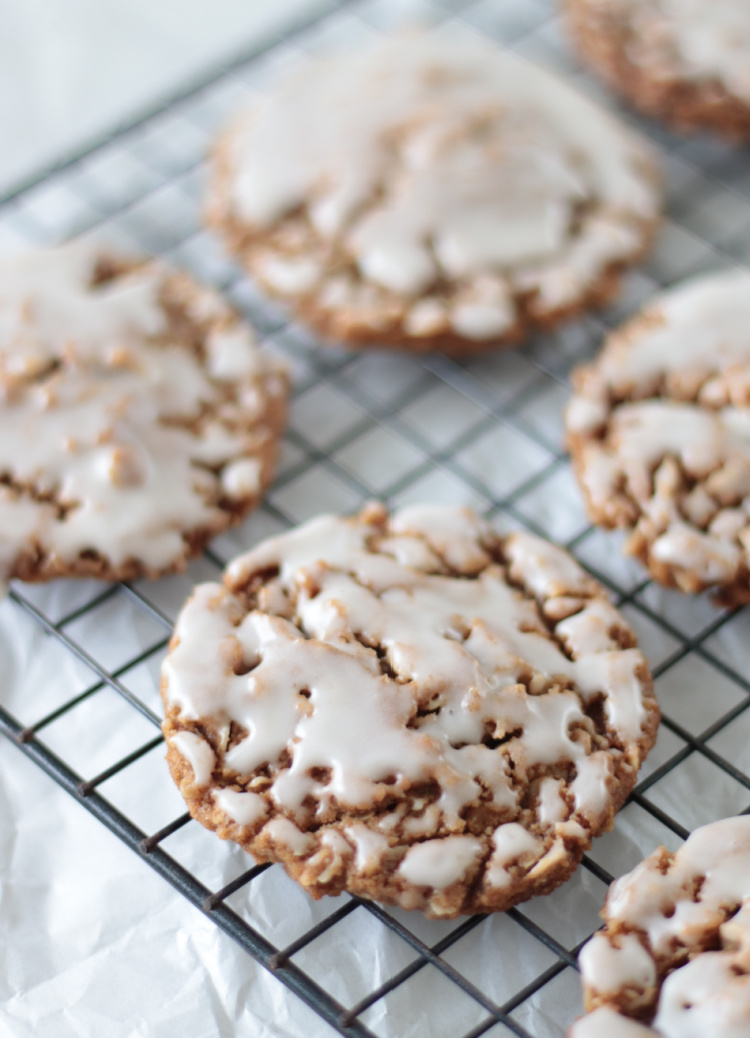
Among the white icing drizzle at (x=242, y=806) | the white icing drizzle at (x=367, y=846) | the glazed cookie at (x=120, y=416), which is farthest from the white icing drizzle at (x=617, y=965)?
the glazed cookie at (x=120, y=416)

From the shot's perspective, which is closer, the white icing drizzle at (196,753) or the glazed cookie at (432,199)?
the white icing drizzle at (196,753)

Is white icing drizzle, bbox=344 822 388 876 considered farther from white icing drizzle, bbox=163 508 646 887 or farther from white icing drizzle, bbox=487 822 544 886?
white icing drizzle, bbox=487 822 544 886

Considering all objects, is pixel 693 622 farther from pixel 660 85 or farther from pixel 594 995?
pixel 660 85

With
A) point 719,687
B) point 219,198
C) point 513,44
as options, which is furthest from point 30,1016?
point 513,44

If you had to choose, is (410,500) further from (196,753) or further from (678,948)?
(678,948)

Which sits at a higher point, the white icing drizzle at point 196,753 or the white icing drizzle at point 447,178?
the white icing drizzle at point 447,178

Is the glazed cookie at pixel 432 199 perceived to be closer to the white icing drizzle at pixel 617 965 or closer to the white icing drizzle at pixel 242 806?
the white icing drizzle at pixel 242 806

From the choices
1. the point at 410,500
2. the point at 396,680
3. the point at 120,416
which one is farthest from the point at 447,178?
the point at 396,680

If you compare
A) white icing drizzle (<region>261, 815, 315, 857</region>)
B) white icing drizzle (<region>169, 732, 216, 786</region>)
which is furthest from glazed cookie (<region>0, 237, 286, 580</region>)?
white icing drizzle (<region>261, 815, 315, 857</region>)
